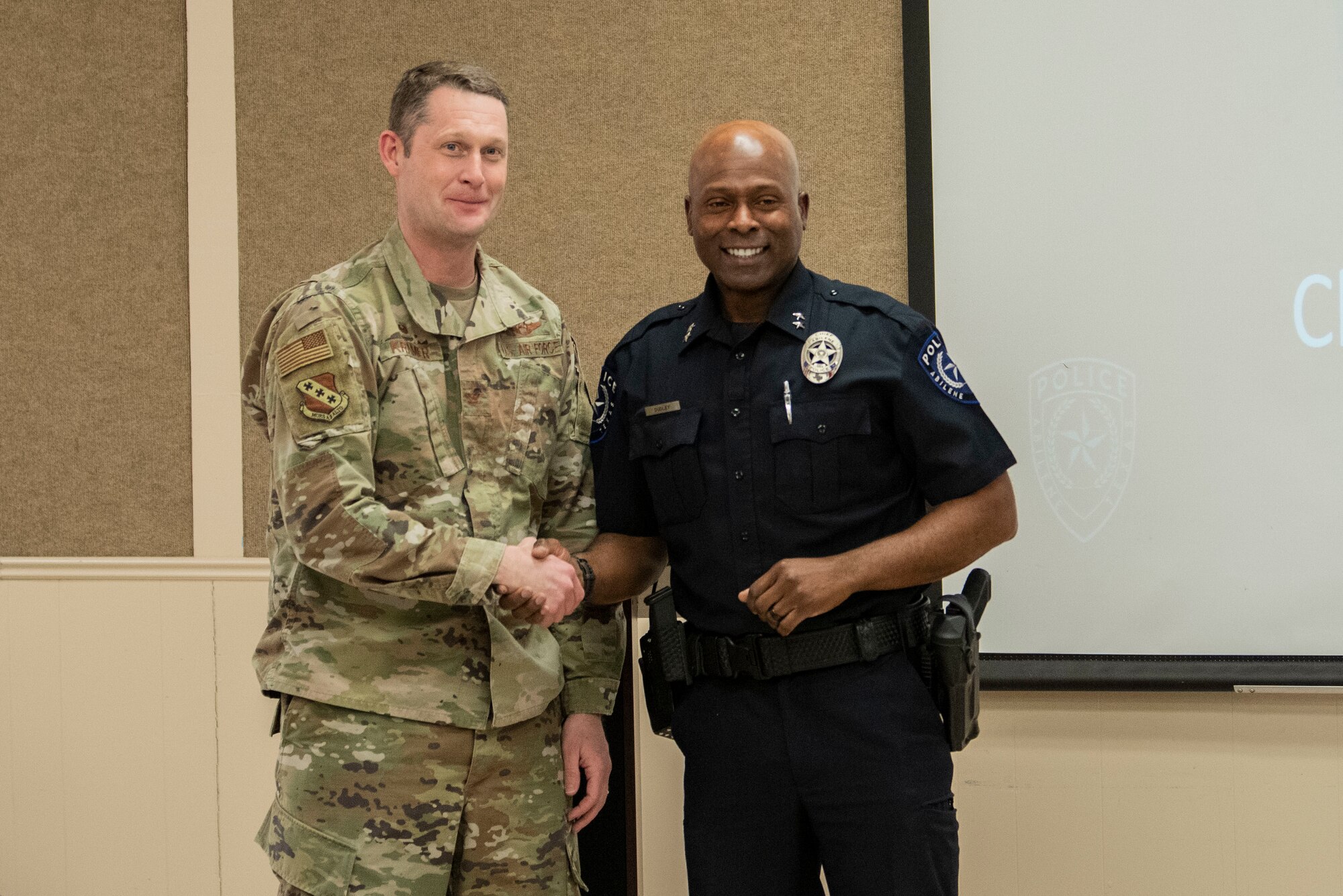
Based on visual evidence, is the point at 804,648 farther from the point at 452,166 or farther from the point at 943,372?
the point at 452,166

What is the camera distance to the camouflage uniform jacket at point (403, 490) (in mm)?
1585

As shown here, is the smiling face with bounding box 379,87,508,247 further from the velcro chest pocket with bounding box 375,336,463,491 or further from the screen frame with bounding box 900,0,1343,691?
the screen frame with bounding box 900,0,1343,691

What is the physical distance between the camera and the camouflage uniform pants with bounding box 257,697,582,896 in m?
1.63

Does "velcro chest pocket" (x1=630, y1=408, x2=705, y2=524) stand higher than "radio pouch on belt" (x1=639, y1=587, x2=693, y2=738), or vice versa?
"velcro chest pocket" (x1=630, y1=408, x2=705, y2=524)

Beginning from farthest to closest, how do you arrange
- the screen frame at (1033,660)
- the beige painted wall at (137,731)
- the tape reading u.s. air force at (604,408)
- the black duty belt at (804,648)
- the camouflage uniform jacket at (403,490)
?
the beige painted wall at (137,731) < the screen frame at (1033,660) < the tape reading u.s. air force at (604,408) < the black duty belt at (804,648) < the camouflage uniform jacket at (403,490)

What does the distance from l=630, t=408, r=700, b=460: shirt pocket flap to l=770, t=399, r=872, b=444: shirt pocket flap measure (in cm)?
13

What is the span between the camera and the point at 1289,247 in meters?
2.29

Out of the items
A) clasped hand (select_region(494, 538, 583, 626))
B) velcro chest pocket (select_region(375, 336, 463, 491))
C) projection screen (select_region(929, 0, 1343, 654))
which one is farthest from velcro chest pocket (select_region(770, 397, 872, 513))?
projection screen (select_region(929, 0, 1343, 654))

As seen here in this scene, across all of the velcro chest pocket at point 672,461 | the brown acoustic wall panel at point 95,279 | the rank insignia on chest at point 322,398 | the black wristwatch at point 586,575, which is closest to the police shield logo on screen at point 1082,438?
the velcro chest pocket at point 672,461


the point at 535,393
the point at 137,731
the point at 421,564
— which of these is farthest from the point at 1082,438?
the point at 137,731

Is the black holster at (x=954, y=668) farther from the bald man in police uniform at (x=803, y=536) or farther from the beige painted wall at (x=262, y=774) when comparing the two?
the beige painted wall at (x=262, y=774)

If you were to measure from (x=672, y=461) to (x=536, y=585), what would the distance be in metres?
0.33

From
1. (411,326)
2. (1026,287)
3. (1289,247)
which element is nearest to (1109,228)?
(1026,287)

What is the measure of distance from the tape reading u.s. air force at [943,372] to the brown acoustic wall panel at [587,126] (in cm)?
70
